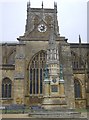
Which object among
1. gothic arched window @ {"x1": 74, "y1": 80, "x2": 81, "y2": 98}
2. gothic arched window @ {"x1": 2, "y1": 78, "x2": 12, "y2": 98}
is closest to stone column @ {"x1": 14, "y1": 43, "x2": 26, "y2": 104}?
gothic arched window @ {"x1": 2, "y1": 78, "x2": 12, "y2": 98}

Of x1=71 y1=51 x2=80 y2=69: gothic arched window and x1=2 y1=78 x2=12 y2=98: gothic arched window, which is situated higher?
x1=71 y1=51 x2=80 y2=69: gothic arched window

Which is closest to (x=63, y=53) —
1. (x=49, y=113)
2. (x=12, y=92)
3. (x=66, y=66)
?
(x=66, y=66)

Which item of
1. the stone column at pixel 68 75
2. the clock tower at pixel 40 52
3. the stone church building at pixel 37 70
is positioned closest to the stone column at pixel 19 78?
the stone church building at pixel 37 70

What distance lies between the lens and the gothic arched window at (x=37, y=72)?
47881mm

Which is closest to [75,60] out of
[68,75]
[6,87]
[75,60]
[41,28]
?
[75,60]

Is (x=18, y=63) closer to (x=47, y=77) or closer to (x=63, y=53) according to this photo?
(x=63, y=53)

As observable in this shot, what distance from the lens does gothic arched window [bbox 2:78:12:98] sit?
48656 mm

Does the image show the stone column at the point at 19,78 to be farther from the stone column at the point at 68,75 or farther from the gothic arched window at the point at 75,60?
the gothic arched window at the point at 75,60

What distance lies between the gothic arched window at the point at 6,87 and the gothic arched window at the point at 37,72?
11.3 ft

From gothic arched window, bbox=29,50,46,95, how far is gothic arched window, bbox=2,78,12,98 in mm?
3452

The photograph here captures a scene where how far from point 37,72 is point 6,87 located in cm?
524

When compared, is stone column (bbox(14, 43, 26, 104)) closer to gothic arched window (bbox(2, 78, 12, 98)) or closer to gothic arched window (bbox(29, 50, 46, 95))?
gothic arched window (bbox(29, 50, 46, 95))

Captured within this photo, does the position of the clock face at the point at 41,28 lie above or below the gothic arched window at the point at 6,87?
above

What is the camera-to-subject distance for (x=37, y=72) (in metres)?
48.8
